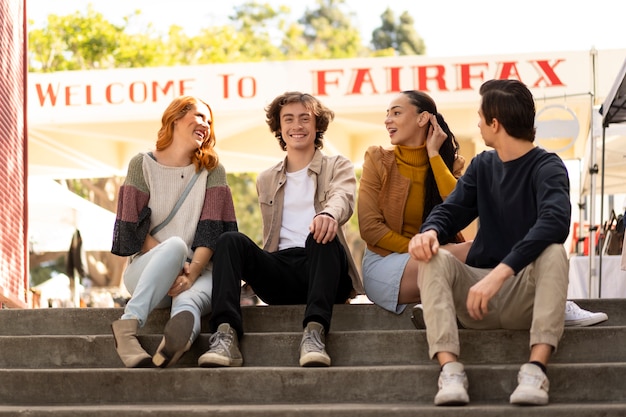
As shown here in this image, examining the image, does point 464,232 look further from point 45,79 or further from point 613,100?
point 45,79

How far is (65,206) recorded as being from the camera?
1338 centimetres

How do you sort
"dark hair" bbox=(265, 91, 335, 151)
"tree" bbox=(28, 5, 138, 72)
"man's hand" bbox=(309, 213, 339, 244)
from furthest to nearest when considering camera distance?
1. "tree" bbox=(28, 5, 138, 72)
2. "dark hair" bbox=(265, 91, 335, 151)
3. "man's hand" bbox=(309, 213, 339, 244)

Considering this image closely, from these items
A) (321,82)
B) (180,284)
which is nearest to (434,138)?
(180,284)

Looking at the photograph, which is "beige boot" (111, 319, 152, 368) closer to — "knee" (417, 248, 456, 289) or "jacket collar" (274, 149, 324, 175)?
"knee" (417, 248, 456, 289)

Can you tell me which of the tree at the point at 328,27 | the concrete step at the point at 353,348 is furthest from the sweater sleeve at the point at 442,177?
the tree at the point at 328,27

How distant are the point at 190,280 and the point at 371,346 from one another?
35.5 inches

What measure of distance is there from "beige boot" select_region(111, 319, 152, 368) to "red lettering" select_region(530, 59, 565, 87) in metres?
8.55

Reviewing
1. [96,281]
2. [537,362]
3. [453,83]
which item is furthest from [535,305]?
[96,281]

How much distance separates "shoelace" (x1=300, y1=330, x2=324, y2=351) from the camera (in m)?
4.38

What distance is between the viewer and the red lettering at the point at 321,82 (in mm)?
12695

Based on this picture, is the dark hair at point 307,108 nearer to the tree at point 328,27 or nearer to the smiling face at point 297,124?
the smiling face at point 297,124

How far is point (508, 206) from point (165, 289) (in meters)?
1.55

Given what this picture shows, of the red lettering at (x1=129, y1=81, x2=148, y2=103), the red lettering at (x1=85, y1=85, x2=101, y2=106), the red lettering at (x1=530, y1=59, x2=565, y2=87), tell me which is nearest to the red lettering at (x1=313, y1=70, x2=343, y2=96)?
the red lettering at (x1=129, y1=81, x2=148, y2=103)

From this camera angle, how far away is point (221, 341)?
14.6ft
